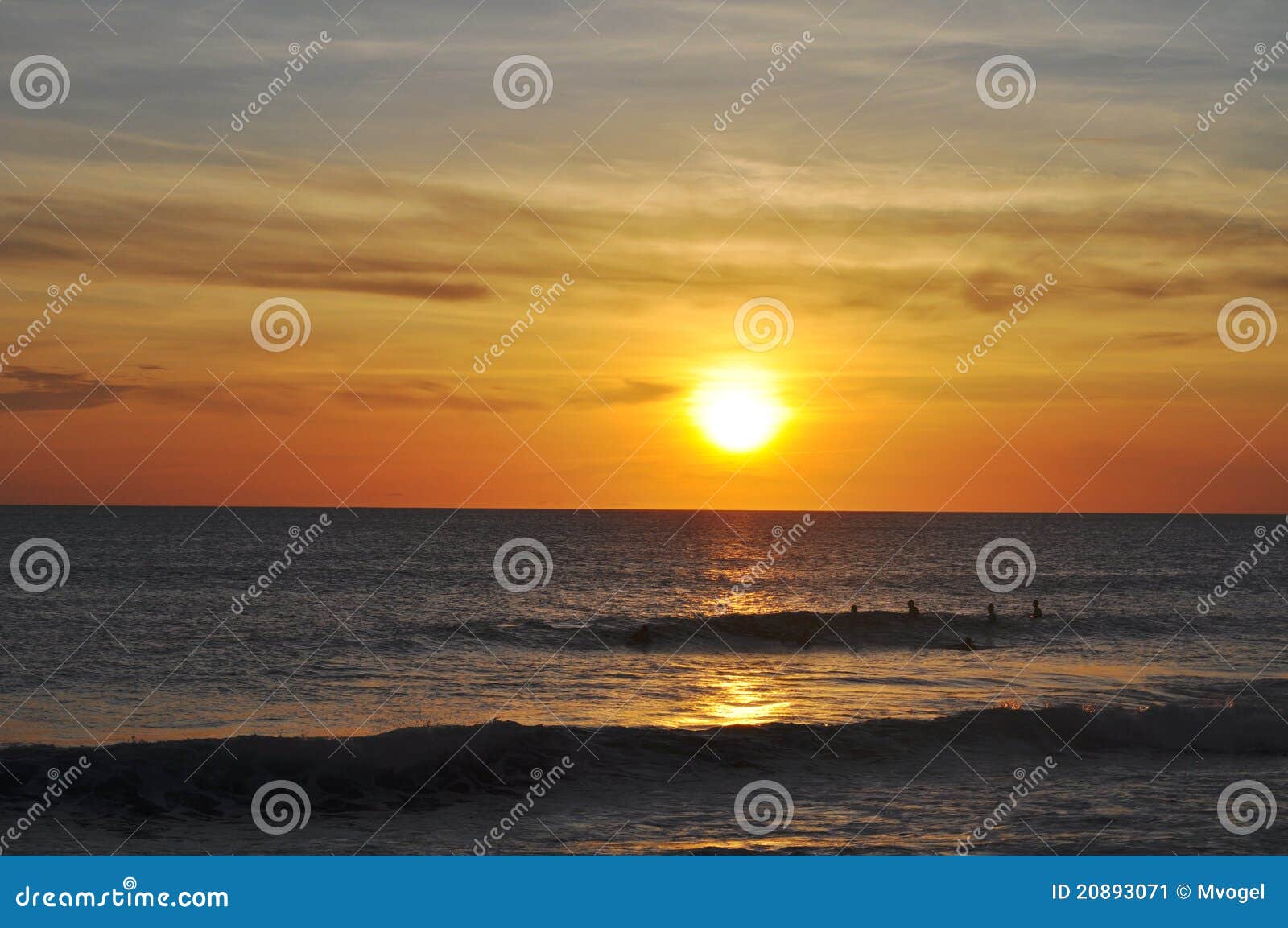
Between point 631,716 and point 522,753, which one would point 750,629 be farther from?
point 522,753

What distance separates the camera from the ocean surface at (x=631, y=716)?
682 inches

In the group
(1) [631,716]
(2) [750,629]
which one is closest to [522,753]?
(1) [631,716]

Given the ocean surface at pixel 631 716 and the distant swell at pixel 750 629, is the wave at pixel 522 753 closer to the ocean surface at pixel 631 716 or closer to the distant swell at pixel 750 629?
the ocean surface at pixel 631 716

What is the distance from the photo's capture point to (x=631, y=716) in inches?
1077

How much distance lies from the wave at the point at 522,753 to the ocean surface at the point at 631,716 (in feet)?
0.26

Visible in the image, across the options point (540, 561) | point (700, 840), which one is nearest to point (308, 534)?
point (540, 561)

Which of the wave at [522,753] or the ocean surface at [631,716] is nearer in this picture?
the ocean surface at [631,716]

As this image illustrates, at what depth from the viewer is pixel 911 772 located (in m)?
21.0

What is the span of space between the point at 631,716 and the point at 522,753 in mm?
5176

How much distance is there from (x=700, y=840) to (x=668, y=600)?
175ft

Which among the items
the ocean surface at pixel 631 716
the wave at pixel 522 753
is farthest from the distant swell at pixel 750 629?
the wave at pixel 522 753

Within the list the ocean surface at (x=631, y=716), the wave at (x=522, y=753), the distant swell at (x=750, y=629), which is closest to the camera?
the ocean surface at (x=631, y=716)

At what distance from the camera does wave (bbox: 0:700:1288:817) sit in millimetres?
19578

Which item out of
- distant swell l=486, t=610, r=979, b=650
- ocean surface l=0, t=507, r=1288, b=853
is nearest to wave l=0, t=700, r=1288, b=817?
ocean surface l=0, t=507, r=1288, b=853
